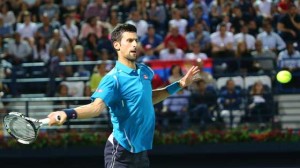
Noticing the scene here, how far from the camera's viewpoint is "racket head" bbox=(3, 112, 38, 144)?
20.8ft

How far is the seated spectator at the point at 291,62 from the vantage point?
15828 mm

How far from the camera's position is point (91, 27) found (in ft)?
60.8

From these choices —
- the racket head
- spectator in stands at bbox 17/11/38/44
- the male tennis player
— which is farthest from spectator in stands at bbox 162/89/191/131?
the racket head

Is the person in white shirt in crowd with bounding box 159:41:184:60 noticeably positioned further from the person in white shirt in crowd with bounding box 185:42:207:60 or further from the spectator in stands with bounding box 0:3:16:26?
the spectator in stands with bounding box 0:3:16:26

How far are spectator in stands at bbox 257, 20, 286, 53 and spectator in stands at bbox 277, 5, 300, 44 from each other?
0.39 m

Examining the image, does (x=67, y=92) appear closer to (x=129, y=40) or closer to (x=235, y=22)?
(x=235, y=22)

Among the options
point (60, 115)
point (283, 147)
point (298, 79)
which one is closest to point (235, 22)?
point (298, 79)

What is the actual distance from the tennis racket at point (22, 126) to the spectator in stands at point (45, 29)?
39.6 feet

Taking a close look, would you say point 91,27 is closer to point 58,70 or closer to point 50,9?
point 50,9

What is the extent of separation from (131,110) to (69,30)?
11.8 m

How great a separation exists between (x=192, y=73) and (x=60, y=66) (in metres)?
9.46

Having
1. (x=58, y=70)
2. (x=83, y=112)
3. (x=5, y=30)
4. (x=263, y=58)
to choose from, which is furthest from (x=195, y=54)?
(x=83, y=112)

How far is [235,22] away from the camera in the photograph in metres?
18.1

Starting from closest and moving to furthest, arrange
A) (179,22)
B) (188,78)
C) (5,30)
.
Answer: (188,78), (179,22), (5,30)
